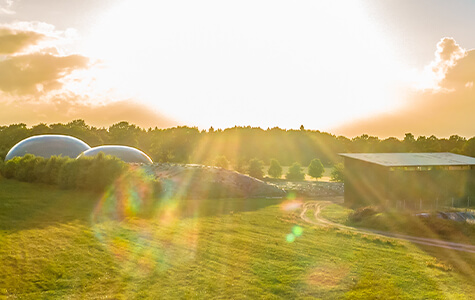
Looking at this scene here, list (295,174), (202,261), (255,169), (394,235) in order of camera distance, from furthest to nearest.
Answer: (295,174) → (255,169) → (394,235) → (202,261)

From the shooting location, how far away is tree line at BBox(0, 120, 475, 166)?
105562 mm

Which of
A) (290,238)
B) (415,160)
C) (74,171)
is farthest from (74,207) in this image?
(415,160)

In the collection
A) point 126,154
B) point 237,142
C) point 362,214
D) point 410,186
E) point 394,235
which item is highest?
point 237,142

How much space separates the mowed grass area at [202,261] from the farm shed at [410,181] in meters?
15.1

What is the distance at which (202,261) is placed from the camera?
20344mm

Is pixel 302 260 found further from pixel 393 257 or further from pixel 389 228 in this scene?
pixel 389 228

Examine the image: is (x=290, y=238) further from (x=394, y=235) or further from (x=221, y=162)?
(x=221, y=162)

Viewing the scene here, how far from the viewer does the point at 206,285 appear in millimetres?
17203

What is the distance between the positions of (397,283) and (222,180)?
34.8m

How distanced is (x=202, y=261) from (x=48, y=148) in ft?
166

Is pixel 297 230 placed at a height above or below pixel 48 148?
below

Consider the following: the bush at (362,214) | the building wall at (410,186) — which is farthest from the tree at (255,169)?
the bush at (362,214)

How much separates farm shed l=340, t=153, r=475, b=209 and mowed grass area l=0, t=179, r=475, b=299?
15.1 m

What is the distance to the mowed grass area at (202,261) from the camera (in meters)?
16.7
